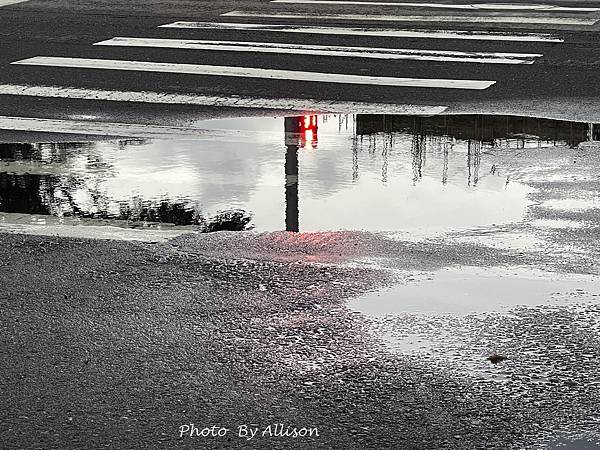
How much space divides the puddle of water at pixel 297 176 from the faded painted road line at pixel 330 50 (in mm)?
2660

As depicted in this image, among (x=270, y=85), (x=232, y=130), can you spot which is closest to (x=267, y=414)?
(x=232, y=130)

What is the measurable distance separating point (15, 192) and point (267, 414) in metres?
4.08

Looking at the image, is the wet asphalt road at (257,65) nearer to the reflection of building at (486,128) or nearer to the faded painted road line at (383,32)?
the faded painted road line at (383,32)

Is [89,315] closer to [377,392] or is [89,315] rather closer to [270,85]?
[377,392]

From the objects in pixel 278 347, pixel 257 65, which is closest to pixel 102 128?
pixel 257 65

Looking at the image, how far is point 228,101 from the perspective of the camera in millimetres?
11594

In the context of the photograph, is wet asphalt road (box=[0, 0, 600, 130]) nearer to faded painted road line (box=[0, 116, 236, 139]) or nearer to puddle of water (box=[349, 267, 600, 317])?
faded painted road line (box=[0, 116, 236, 139])

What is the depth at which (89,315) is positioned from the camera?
20.9 ft

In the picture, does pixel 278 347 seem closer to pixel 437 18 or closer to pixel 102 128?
pixel 102 128

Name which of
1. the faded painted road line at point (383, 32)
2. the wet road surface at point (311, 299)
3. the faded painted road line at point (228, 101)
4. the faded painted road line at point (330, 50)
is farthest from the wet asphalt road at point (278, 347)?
the faded painted road line at point (383, 32)

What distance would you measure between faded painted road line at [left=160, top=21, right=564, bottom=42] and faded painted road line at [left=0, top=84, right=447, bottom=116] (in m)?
3.48

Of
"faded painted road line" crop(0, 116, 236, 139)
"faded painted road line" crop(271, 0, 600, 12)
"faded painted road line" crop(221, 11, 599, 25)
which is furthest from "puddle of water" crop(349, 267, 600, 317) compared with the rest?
"faded painted road line" crop(271, 0, 600, 12)

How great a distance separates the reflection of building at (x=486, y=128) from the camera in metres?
10.2

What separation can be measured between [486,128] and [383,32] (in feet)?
15.3
